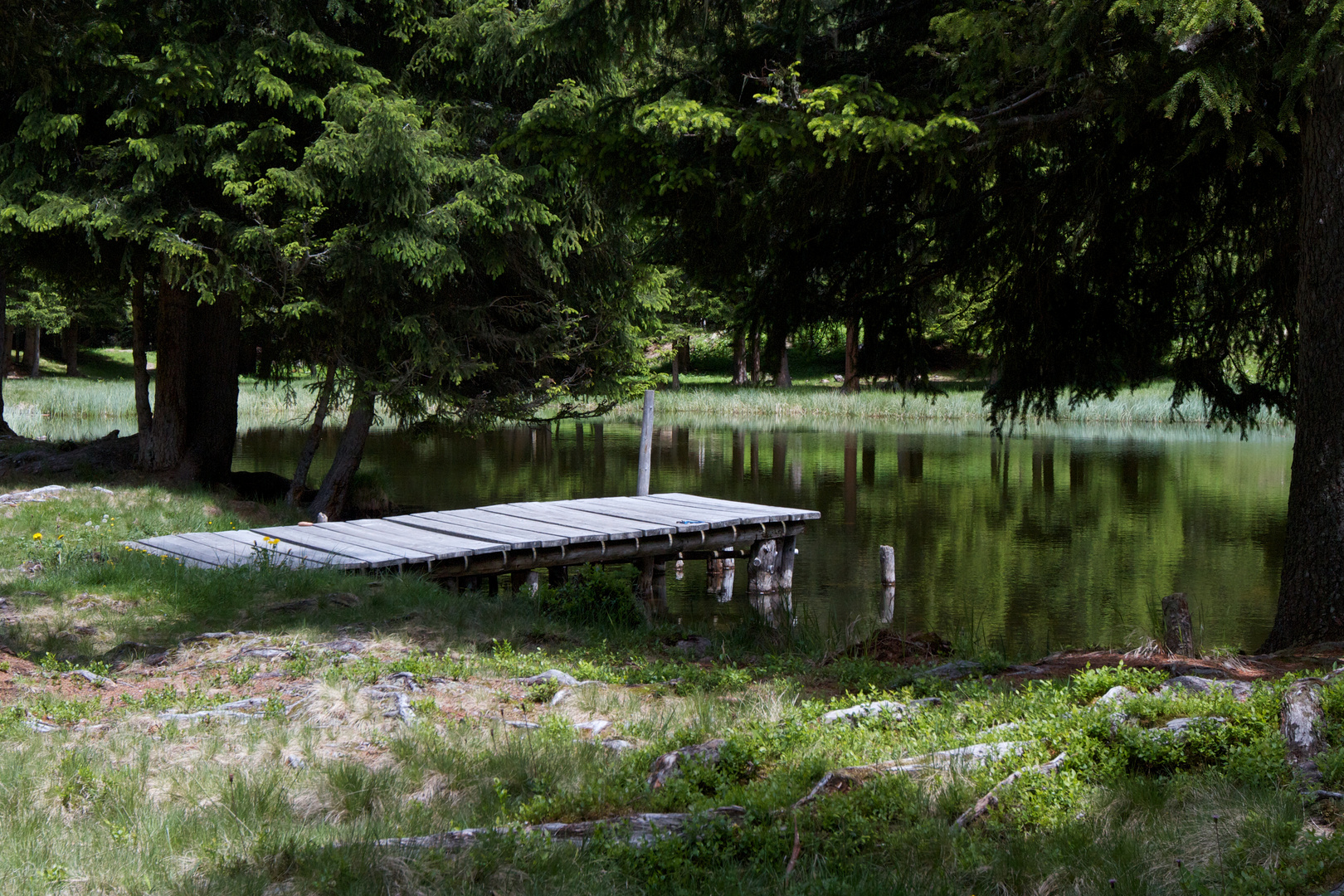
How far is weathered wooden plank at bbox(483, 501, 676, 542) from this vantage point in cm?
1112

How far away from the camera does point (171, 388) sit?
15172 mm

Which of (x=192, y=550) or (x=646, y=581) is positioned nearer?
(x=192, y=550)

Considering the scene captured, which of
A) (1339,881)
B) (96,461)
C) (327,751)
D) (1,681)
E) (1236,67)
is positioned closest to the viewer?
(1339,881)

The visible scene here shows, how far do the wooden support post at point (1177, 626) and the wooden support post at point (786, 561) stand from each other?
630 cm

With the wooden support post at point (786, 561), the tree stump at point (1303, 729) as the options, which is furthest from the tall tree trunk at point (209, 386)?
the tree stump at point (1303, 729)

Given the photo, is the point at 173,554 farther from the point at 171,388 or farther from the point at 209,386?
the point at 209,386

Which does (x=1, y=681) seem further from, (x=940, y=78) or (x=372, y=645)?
(x=940, y=78)

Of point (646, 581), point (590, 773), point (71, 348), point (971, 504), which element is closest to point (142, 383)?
point (646, 581)

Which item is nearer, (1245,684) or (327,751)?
(327,751)

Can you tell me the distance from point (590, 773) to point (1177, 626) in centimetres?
448

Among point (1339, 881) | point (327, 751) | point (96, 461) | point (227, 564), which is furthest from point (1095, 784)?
point (96, 461)

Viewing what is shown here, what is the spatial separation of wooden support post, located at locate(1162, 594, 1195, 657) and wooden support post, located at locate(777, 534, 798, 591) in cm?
630

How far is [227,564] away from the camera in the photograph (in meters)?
8.81

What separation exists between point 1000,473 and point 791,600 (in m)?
12.1
